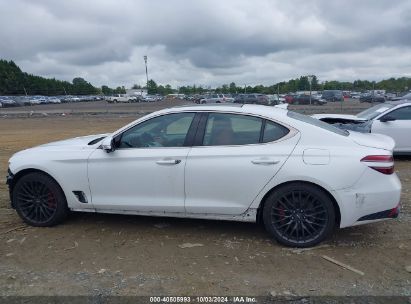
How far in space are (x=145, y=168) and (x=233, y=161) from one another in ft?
3.30

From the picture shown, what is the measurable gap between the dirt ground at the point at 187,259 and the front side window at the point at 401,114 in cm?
460

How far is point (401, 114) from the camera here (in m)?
9.52

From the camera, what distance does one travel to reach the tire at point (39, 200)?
5.10m

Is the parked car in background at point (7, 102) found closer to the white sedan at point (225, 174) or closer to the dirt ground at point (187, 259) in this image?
the dirt ground at point (187, 259)

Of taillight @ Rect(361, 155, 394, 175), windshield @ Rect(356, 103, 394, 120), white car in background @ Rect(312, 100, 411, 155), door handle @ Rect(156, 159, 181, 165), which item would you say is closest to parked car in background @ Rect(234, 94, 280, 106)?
windshield @ Rect(356, 103, 394, 120)

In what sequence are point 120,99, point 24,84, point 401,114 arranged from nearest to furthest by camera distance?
point 401,114 → point 120,99 → point 24,84

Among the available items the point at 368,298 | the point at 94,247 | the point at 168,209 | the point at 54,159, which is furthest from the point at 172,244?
the point at 368,298

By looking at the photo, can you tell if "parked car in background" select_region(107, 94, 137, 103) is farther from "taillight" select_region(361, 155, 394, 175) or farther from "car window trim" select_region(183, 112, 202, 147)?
"taillight" select_region(361, 155, 394, 175)

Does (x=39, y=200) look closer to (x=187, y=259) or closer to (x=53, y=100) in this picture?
(x=187, y=259)

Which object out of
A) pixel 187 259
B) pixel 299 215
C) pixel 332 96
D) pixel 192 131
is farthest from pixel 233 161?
pixel 332 96

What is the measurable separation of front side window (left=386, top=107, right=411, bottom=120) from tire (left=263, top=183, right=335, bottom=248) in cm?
613

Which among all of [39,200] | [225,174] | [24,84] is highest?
[225,174]

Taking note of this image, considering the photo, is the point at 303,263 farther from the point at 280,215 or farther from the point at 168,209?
the point at 168,209

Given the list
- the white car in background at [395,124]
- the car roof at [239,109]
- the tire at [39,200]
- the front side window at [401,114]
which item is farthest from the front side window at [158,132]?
the front side window at [401,114]
